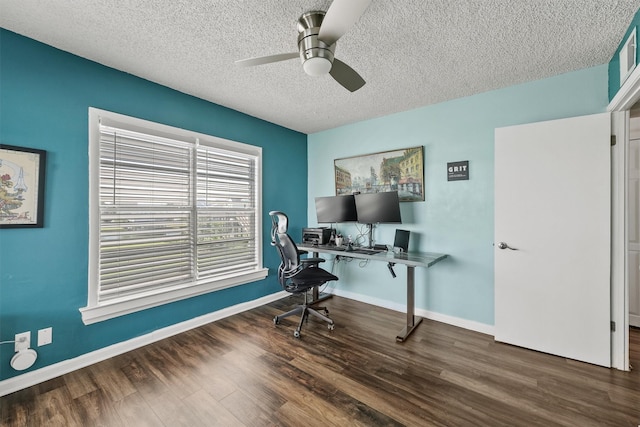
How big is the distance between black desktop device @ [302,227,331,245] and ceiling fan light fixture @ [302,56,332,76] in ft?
7.30

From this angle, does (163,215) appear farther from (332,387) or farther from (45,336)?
(332,387)

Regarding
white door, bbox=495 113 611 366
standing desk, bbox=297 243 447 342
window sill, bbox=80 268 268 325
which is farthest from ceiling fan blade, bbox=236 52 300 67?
window sill, bbox=80 268 268 325

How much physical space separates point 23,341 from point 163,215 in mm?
1304

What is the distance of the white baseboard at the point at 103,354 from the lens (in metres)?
1.82

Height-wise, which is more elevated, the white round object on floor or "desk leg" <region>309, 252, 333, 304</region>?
the white round object on floor

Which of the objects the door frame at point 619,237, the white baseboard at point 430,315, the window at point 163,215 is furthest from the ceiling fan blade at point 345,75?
the white baseboard at point 430,315

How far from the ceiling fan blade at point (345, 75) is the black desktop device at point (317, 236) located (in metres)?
2.06

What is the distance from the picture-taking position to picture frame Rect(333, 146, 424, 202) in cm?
315

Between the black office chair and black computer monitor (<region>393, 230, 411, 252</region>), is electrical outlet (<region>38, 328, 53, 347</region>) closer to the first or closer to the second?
the black office chair

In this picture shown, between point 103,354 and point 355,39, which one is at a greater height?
point 355,39

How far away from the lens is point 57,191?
199cm

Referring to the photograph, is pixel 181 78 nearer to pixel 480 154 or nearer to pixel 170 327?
pixel 170 327

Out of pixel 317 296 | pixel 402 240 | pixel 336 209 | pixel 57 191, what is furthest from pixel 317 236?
pixel 57 191

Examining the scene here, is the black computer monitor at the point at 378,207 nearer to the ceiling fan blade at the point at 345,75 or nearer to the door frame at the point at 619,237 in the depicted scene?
the ceiling fan blade at the point at 345,75
